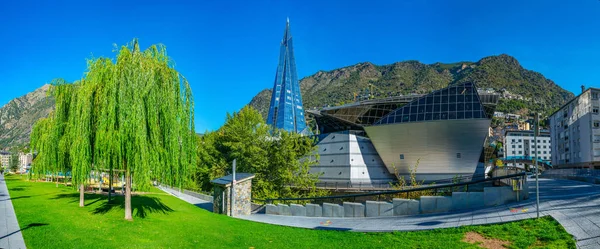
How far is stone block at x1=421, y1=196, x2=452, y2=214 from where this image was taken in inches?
502

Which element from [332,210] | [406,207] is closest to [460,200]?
[406,207]

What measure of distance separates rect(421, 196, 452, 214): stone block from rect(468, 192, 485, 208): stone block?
2.02ft

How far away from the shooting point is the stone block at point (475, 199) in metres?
12.6

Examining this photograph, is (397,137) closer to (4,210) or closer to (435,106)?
(435,106)

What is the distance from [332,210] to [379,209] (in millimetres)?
2295

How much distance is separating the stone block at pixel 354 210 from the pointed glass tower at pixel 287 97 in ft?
283

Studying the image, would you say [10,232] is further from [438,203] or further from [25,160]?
[25,160]

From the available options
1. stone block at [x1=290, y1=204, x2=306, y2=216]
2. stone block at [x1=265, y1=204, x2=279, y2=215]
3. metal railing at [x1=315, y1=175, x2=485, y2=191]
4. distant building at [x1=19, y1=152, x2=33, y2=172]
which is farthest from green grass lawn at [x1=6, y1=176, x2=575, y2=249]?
distant building at [x1=19, y1=152, x2=33, y2=172]

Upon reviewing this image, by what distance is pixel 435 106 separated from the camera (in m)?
37.7

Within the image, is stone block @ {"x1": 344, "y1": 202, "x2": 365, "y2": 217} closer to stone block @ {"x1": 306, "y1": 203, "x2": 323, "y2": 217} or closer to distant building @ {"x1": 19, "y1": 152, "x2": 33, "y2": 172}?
stone block @ {"x1": 306, "y1": 203, "x2": 323, "y2": 217}

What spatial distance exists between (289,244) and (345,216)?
556cm

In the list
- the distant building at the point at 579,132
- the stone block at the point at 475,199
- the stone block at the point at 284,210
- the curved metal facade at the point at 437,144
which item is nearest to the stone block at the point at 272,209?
the stone block at the point at 284,210

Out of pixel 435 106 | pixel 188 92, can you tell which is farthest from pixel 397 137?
pixel 188 92

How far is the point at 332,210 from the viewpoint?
1563 centimetres
